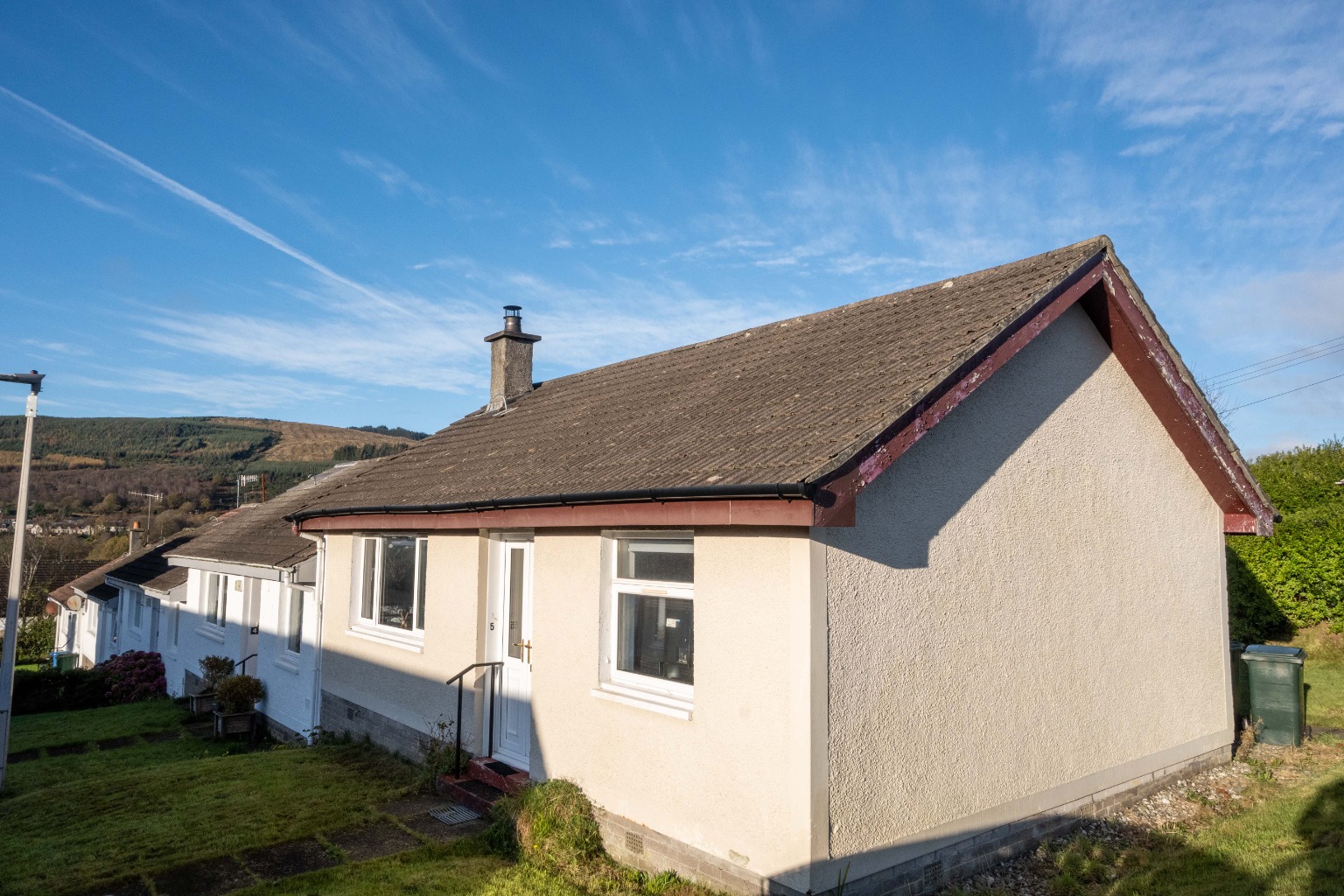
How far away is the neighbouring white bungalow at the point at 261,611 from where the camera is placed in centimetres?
1326

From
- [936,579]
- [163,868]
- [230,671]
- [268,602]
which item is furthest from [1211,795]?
[230,671]

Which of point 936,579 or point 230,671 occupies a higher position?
point 936,579

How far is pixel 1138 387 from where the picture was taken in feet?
30.2

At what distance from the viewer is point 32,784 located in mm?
11406

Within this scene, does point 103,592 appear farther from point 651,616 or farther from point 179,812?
point 651,616

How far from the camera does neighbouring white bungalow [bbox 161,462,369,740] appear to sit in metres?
13.3

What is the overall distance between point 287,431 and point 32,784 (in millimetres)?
112551

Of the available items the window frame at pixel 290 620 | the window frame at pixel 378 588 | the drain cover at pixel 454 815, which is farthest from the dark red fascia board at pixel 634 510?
the window frame at pixel 290 620

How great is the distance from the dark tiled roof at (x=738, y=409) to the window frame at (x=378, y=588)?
0.58m

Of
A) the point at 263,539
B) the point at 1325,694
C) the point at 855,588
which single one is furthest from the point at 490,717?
the point at 1325,694

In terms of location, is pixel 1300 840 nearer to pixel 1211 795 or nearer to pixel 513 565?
pixel 1211 795

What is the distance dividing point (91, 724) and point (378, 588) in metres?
11.0

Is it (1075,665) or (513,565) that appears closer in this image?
(1075,665)

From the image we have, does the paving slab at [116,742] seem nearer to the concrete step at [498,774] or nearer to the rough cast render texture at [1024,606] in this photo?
the concrete step at [498,774]
